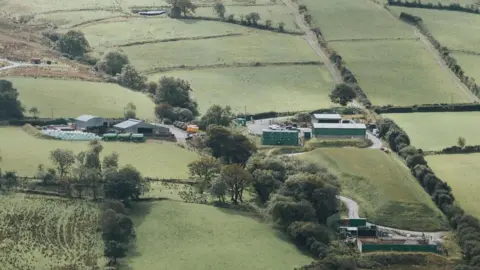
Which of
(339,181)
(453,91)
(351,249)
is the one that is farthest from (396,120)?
(351,249)

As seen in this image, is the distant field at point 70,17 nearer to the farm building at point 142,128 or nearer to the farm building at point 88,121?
the farm building at point 88,121

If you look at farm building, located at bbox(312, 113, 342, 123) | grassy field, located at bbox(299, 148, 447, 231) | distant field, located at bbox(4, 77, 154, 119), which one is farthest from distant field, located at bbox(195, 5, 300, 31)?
grassy field, located at bbox(299, 148, 447, 231)

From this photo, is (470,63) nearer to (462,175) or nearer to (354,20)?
(354,20)

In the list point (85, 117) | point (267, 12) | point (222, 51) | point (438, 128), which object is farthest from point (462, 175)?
point (267, 12)

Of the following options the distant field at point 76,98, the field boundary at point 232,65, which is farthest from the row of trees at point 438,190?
the distant field at point 76,98

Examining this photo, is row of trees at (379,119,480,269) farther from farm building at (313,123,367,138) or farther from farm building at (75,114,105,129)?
farm building at (75,114,105,129)

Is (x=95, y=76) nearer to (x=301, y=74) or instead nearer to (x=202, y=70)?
(x=202, y=70)
